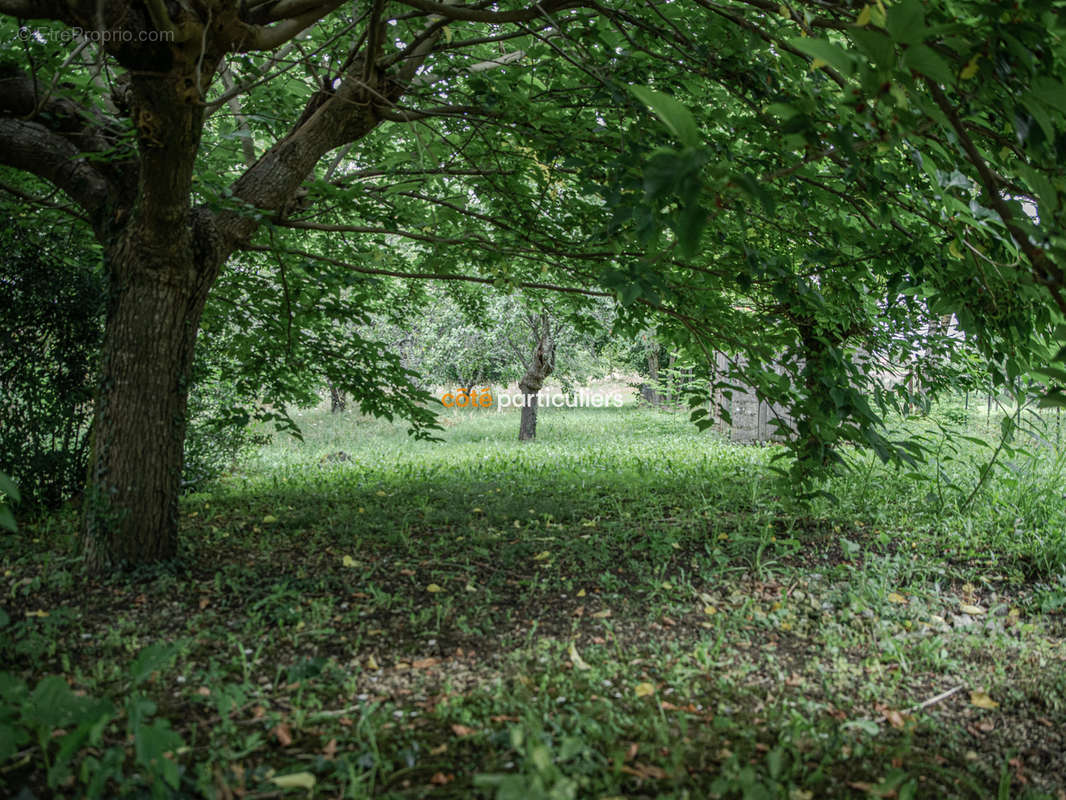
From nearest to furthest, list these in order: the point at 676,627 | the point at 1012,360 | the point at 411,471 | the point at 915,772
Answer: the point at 915,772 → the point at 1012,360 → the point at 676,627 → the point at 411,471

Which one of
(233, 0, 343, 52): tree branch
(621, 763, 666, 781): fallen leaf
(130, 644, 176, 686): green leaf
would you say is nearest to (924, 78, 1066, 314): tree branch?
(621, 763, 666, 781): fallen leaf

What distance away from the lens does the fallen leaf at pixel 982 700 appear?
2.53 m

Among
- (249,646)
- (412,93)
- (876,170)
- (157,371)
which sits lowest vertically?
(249,646)

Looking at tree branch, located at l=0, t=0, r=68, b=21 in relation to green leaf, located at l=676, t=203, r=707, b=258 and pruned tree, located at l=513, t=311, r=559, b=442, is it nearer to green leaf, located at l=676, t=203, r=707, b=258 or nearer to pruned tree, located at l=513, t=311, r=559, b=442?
green leaf, located at l=676, t=203, r=707, b=258

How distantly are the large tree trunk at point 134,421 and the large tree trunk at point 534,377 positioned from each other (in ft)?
31.9

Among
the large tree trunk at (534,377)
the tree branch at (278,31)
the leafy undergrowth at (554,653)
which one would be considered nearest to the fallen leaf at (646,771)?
the leafy undergrowth at (554,653)

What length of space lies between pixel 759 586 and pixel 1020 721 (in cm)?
128

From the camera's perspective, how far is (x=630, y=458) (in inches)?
311

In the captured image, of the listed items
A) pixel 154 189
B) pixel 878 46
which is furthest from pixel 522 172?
pixel 878 46

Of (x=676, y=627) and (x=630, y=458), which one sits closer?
(x=676, y=627)

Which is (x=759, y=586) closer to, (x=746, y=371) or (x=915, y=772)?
(x=746, y=371)

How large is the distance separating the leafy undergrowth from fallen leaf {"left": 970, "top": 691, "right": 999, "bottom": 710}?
0.01m

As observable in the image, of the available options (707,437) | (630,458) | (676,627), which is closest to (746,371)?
(676,627)

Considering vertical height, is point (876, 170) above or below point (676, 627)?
above
